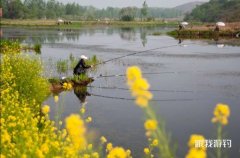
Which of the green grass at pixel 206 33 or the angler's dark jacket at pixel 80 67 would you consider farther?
the green grass at pixel 206 33

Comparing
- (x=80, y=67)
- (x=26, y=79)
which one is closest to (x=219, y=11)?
(x=80, y=67)

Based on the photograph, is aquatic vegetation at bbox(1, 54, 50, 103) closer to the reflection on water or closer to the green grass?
the reflection on water

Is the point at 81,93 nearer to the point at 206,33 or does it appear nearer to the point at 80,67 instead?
the point at 80,67

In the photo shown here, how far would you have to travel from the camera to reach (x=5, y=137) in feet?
20.1

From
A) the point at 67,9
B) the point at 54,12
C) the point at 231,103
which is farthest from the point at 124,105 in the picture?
the point at 67,9

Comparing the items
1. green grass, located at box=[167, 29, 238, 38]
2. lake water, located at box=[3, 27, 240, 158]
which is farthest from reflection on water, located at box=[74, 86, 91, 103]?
green grass, located at box=[167, 29, 238, 38]

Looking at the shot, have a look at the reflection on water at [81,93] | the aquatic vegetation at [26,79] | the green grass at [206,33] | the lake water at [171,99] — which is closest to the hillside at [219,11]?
the green grass at [206,33]

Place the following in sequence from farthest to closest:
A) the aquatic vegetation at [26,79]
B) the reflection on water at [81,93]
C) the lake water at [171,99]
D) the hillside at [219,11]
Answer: the hillside at [219,11] < the reflection on water at [81,93] < the aquatic vegetation at [26,79] < the lake water at [171,99]

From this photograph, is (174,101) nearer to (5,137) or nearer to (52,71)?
(52,71)

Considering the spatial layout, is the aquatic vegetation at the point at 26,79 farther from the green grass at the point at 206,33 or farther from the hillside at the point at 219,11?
the hillside at the point at 219,11

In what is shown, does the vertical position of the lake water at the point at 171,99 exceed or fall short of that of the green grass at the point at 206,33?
it falls short

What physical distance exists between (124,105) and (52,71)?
7559 millimetres

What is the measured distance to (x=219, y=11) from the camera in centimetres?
12681

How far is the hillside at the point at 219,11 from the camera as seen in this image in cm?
11547
